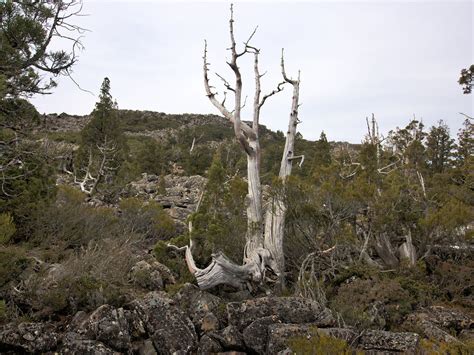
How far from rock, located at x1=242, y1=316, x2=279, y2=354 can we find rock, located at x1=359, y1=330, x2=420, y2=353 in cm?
149

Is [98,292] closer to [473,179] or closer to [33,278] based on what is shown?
[33,278]

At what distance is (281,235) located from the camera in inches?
428

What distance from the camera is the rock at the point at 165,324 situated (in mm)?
7012

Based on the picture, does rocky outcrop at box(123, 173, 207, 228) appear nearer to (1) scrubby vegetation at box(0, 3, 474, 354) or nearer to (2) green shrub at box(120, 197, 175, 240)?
(2) green shrub at box(120, 197, 175, 240)

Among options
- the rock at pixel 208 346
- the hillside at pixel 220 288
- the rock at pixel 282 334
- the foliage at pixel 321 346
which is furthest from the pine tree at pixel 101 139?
the foliage at pixel 321 346

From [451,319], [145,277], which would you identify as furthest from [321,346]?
[145,277]

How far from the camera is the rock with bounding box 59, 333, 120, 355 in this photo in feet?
20.9

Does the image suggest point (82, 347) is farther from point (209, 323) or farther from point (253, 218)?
point (253, 218)

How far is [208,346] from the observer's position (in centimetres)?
698

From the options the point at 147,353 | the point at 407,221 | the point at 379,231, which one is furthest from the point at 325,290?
the point at 147,353

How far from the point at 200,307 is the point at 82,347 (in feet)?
7.51

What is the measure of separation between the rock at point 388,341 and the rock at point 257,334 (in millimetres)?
1488

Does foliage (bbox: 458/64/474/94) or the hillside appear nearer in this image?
the hillside

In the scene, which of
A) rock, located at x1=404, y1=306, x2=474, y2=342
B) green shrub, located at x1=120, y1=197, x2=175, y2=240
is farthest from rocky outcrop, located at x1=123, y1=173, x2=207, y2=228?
rock, located at x1=404, y1=306, x2=474, y2=342
